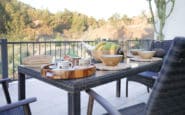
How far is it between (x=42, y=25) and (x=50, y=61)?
6.04 meters

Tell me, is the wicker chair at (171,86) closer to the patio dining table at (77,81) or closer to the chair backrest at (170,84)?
the chair backrest at (170,84)

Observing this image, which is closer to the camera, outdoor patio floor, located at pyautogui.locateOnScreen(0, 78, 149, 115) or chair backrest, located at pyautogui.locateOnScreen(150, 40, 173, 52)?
outdoor patio floor, located at pyautogui.locateOnScreen(0, 78, 149, 115)

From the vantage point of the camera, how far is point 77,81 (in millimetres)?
1356

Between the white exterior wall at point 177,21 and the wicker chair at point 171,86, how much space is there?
4.22m

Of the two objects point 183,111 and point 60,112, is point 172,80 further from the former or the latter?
point 60,112

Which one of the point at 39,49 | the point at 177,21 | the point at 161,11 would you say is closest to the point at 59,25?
the point at 39,49

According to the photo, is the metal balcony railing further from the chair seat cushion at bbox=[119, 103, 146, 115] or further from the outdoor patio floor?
the chair seat cushion at bbox=[119, 103, 146, 115]

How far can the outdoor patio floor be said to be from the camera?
2877 millimetres

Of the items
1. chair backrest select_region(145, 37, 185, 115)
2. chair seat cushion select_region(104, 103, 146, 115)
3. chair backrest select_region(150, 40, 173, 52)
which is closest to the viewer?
chair backrest select_region(145, 37, 185, 115)

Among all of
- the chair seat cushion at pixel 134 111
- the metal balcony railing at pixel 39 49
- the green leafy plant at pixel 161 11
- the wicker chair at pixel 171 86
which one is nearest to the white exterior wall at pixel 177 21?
the green leafy plant at pixel 161 11

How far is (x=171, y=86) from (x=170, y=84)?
0.02 meters

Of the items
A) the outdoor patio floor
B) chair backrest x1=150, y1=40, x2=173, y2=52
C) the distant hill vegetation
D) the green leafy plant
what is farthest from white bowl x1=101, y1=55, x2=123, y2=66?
the distant hill vegetation

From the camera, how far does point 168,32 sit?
209 inches

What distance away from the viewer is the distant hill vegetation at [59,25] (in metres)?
7.13
